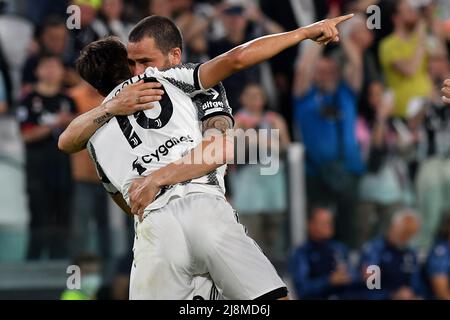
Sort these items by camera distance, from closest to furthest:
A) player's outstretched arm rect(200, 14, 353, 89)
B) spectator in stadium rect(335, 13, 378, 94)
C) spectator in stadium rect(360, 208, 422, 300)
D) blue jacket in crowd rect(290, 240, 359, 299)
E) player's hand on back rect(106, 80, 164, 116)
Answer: player's outstretched arm rect(200, 14, 353, 89)
player's hand on back rect(106, 80, 164, 116)
blue jacket in crowd rect(290, 240, 359, 299)
spectator in stadium rect(360, 208, 422, 300)
spectator in stadium rect(335, 13, 378, 94)

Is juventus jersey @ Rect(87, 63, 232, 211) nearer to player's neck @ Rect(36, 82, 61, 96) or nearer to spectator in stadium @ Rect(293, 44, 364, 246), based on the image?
player's neck @ Rect(36, 82, 61, 96)

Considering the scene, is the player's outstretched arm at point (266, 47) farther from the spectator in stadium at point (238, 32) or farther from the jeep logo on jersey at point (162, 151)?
the spectator in stadium at point (238, 32)

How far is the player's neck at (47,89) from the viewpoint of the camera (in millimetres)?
9828

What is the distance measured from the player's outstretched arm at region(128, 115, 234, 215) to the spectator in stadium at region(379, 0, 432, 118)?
20.5 feet

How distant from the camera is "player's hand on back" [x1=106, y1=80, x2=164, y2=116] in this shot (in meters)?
5.32

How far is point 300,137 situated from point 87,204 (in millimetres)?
2404

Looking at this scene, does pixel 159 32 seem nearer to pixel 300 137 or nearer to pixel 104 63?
pixel 104 63

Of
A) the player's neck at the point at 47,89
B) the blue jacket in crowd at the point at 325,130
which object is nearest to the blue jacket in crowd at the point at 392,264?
the blue jacket in crowd at the point at 325,130

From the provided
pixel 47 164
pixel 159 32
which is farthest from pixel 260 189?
pixel 159 32

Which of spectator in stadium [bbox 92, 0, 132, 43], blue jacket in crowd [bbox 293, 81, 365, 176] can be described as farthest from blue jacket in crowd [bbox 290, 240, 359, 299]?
spectator in stadium [bbox 92, 0, 132, 43]

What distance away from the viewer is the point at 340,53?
36.0 feet
